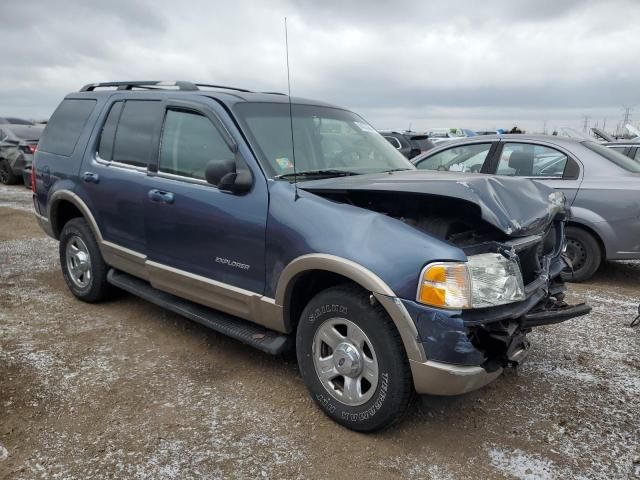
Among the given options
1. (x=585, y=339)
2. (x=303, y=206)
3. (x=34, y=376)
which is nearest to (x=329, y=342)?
(x=303, y=206)

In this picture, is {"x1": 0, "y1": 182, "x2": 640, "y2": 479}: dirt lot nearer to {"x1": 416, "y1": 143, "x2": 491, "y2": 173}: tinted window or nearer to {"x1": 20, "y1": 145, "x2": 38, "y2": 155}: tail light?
{"x1": 416, "y1": 143, "x2": 491, "y2": 173}: tinted window

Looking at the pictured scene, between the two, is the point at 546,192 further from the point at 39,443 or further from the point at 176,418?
the point at 39,443

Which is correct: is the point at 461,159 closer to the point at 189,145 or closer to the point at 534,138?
the point at 534,138

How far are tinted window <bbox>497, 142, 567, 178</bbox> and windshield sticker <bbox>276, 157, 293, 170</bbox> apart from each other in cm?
370

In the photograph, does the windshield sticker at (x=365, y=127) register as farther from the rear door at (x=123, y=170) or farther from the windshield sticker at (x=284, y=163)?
the rear door at (x=123, y=170)

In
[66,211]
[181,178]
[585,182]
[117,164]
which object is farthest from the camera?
[585,182]

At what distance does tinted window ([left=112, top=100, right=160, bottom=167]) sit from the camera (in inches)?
163

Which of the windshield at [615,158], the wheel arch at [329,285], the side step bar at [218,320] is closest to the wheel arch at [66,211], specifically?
the side step bar at [218,320]

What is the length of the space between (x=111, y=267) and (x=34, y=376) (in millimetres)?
1379

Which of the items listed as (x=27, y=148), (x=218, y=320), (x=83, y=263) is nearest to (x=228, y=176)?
(x=218, y=320)

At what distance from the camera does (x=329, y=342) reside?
2.97 meters

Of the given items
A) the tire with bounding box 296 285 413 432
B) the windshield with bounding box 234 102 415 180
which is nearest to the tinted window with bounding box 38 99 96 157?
the windshield with bounding box 234 102 415 180

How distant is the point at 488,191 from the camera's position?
288 cm

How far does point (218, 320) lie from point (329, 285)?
3.06 feet
